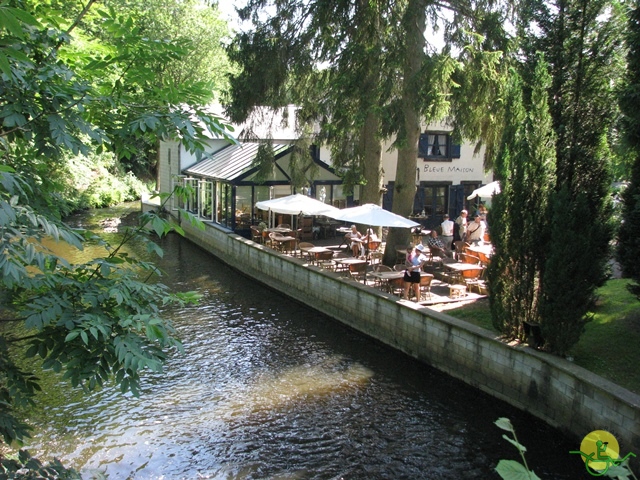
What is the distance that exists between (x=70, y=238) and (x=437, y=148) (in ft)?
86.6

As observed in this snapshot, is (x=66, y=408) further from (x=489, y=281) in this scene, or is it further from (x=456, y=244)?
(x=456, y=244)

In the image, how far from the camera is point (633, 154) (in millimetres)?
11562

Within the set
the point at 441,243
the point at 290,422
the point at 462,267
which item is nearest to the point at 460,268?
the point at 462,267

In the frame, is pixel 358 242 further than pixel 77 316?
Yes

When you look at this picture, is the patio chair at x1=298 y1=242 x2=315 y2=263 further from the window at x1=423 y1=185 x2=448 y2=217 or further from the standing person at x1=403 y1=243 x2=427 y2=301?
the window at x1=423 y1=185 x2=448 y2=217

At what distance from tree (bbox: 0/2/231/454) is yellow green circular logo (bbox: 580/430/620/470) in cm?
306

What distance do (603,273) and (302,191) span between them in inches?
647

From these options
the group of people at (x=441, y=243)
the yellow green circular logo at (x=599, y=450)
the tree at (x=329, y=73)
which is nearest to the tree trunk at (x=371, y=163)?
the tree at (x=329, y=73)

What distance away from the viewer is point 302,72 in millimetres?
20797

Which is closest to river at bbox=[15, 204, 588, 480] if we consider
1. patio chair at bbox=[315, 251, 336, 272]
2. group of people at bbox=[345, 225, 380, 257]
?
patio chair at bbox=[315, 251, 336, 272]

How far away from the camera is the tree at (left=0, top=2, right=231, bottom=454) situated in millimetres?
4293

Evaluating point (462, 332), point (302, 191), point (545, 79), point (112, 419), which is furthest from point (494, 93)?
point (112, 419)

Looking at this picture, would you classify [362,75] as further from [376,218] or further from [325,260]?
[325,260]

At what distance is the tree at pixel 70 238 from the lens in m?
4.29
